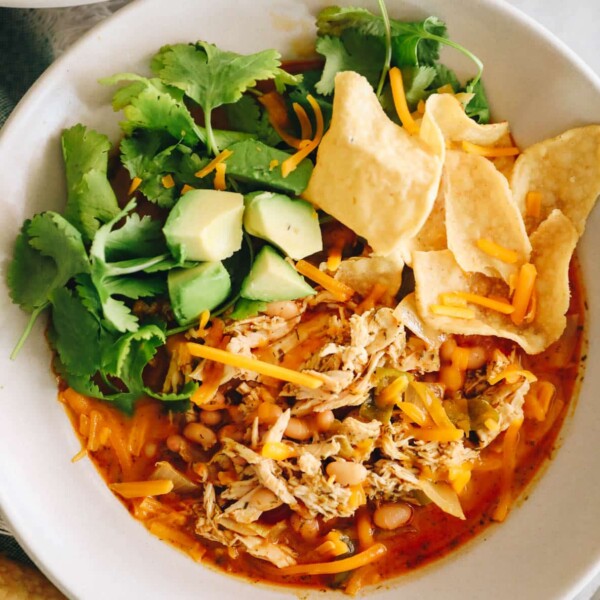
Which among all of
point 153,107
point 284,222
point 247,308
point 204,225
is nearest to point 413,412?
point 247,308

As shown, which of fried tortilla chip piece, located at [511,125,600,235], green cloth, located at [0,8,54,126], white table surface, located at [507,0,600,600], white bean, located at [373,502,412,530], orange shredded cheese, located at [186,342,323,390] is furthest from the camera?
white table surface, located at [507,0,600,600]

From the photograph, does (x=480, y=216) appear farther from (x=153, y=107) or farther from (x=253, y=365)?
(x=153, y=107)

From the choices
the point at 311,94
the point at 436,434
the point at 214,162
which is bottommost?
the point at 436,434

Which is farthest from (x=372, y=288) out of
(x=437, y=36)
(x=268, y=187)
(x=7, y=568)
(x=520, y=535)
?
(x=7, y=568)

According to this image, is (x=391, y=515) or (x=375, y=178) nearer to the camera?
(x=375, y=178)

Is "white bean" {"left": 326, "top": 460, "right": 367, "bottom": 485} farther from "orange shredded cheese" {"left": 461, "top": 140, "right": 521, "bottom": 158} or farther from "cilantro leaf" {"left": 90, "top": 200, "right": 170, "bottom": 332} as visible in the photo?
"orange shredded cheese" {"left": 461, "top": 140, "right": 521, "bottom": 158}

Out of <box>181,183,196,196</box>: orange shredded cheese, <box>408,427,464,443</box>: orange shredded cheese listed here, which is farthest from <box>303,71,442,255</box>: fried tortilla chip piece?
<box>408,427,464,443</box>: orange shredded cheese
